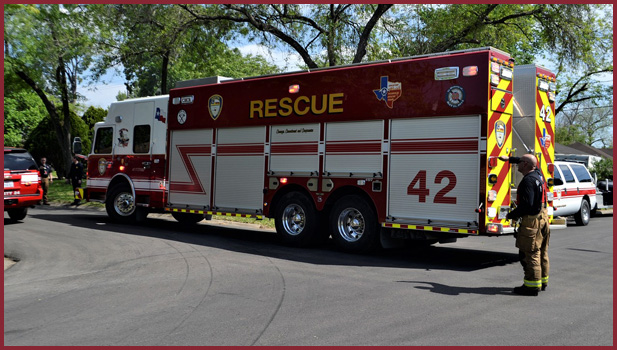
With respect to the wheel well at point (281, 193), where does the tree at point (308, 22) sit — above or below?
above

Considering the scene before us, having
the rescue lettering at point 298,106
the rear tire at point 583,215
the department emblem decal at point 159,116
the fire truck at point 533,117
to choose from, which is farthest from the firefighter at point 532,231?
the rear tire at point 583,215

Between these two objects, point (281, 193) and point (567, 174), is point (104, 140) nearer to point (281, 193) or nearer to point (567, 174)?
point (281, 193)

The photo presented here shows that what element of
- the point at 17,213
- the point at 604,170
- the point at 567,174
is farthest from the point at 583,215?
the point at 17,213

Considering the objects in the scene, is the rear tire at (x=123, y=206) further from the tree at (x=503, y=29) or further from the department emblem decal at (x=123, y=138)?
the tree at (x=503, y=29)

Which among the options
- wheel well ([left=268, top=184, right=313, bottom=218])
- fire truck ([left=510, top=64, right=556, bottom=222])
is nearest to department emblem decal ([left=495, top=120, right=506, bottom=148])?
fire truck ([left=510, top=64, right=556, bottom=222])

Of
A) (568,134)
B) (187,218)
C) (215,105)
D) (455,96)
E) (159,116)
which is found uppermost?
(568,134)

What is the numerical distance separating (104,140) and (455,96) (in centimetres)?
1054

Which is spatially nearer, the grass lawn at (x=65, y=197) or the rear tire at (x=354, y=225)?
the rear tire at (x=354, y=225)

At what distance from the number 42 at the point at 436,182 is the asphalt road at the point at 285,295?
113 cm

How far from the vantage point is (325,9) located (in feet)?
74.9

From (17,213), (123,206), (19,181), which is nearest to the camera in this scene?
(19,181)

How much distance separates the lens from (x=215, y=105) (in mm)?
13594

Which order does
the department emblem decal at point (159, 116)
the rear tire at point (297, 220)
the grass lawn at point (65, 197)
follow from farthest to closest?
the grass lawn at point (65, 197), the department emblem decal at point (159, 116), the rear tire at point (297, 220)

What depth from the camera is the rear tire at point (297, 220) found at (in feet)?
38.7
